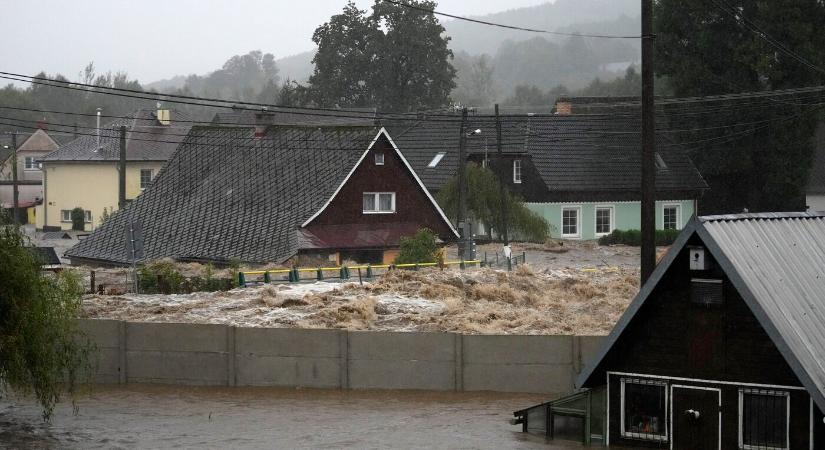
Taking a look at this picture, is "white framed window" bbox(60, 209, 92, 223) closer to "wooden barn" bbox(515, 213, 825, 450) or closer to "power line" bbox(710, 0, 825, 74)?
"power line" bbox(710, 0, 825, 74)

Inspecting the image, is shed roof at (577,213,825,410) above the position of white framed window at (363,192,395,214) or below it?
below

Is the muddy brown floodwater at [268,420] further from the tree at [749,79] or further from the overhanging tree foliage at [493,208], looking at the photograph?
the tree at [749,79]

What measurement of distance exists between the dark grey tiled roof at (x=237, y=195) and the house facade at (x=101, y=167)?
27.4 metres

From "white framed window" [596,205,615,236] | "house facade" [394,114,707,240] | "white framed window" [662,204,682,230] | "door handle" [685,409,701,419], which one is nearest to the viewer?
"door handle" [685,409,701,419]

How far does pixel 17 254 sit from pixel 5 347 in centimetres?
188

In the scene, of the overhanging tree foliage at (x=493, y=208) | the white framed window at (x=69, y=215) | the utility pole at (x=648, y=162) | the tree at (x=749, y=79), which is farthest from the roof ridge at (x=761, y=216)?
the white framed window at (x=69, y=215)

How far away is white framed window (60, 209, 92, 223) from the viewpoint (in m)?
84.4

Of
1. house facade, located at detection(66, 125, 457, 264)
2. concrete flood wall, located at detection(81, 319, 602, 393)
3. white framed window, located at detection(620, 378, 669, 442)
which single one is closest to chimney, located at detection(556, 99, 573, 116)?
house facade, located at detection(66, 125, 457, 264)

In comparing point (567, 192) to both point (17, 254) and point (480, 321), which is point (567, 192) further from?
point (17, 254)

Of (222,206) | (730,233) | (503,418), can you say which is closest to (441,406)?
(503,418)

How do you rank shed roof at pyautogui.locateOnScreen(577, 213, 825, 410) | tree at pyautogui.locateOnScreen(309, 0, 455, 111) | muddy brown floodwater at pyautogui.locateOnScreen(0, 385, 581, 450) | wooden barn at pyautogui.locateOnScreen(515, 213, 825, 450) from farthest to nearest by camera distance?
tree at pyautogui.locateOnScreen(309, 0, 455, 111) < muddy brown floodwater at pyautogui.locateOnScreen(0, 385, 581, 450) < wooden barn at pyautogui.locateOnScreen(515, 213, 825, 450) < shed roof at pyautogui.locateOnScreen(577, 213, 825, 410)

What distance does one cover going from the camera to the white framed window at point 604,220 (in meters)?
66.3

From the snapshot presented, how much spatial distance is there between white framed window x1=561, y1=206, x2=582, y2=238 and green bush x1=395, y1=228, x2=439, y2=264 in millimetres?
21873

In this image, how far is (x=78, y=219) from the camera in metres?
83.6
